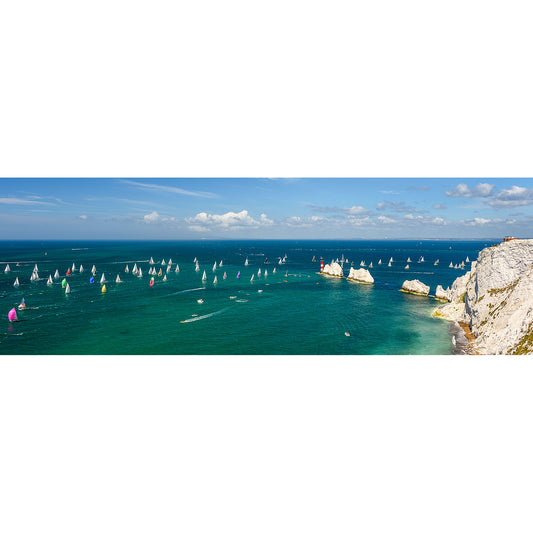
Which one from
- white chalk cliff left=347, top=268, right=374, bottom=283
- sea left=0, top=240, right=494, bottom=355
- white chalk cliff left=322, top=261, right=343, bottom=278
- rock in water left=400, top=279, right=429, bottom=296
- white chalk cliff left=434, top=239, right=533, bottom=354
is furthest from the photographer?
white chalk cliff left=322, top=261, right=343, bottom=278

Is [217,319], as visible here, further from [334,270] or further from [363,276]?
[334,270]

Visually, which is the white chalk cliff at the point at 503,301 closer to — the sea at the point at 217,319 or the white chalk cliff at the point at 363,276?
the sea at the point at 217,319

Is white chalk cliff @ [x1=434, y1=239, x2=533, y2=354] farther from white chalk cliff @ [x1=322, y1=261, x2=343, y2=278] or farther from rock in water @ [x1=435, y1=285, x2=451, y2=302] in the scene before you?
white chalk cliff @ [x1=322, y1=261, x2=343, y2=278]

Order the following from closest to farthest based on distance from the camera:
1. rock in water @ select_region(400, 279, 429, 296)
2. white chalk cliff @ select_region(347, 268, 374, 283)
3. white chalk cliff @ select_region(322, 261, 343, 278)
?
rock in water @ select_region(400, 279, 429, 296), white chalk cliff @ select_region(347, 268, 374, 283), white chalk cliff @ select_region(322, 261, 343, 278)

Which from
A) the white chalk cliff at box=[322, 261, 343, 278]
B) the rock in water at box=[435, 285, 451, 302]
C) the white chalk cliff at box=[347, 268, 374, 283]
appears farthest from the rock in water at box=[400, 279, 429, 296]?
the white chalk cliff at box=[322, 261, 343, 278]

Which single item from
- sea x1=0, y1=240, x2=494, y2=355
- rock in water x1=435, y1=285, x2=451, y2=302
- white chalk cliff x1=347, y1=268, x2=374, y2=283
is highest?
white chalk cliff x1=347, y1=268, x2=374, y2=283

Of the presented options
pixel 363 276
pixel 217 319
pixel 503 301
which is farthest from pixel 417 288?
pixel 217 319

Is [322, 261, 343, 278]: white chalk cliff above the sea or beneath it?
above

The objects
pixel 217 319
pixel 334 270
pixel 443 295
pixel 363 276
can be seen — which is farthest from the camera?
pixel 334 270

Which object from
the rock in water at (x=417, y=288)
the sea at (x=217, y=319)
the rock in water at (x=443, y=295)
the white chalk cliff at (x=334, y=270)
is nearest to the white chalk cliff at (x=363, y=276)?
the sea at (x=217, y=319)
